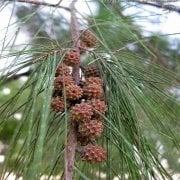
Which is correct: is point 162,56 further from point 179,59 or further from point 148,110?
point 148,110

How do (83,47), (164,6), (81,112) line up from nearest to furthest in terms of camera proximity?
(81,112) < (83,47) < (164,6)

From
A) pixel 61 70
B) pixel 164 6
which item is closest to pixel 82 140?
pixel 61 70

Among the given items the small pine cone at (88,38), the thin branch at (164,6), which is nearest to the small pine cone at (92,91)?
the small pine cone at (88,38)

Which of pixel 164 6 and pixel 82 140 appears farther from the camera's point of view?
pixel 164 6

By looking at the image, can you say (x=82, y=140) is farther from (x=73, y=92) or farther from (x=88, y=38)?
(x=88, y=38)

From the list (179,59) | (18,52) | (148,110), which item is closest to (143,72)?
(148,110)

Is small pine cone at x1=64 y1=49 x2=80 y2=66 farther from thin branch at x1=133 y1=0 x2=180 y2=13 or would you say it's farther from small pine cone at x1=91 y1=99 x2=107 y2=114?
thin branch at x1=133 y1=0 x2=180 y2=13

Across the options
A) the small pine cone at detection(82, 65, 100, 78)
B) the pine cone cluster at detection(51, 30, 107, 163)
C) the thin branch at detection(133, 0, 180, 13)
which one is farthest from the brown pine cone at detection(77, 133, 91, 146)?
the thin branch at detection(133, 0, 180, 13)
